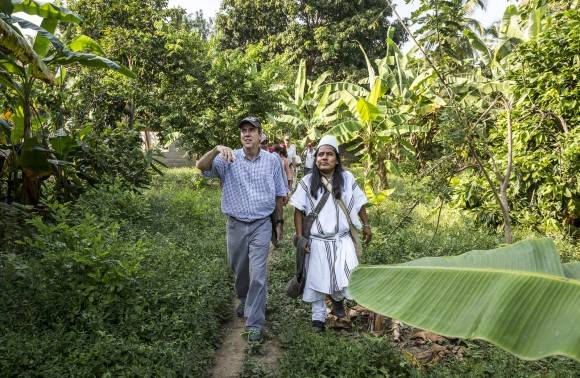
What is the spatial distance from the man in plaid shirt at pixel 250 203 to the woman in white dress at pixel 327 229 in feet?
1.02

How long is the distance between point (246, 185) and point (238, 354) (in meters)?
1.42

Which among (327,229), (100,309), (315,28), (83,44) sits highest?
(315,28)

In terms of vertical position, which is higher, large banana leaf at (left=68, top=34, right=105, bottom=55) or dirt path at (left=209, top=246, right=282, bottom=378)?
large banana leaf at (left=68, top=34, right=105, bottom=55)

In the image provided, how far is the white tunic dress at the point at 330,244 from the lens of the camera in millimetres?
4426

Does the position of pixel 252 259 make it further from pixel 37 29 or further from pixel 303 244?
pixel 37 29

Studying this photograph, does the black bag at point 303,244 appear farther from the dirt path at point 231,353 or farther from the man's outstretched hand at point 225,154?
the man's outstretched hand at point 225,154

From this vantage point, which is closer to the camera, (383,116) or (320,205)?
(320,205)

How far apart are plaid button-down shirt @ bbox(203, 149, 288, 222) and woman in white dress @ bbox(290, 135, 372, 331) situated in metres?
0.28

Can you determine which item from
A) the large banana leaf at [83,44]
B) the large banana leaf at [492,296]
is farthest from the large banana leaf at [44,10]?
the large banana leaf at [492,296]

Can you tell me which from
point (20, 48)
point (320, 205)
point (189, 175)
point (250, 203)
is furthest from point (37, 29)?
point (189, 175)

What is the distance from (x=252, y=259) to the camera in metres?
4.36

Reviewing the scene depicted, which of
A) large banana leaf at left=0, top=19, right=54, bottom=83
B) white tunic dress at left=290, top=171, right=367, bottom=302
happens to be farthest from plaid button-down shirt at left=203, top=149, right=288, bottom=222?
large banana leaf at left=0, top=19, right=54, bottom=83

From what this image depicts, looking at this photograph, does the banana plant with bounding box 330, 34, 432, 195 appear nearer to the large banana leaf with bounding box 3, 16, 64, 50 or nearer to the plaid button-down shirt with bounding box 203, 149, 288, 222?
the plaid button-down shirt with bounding box 203, 149, 288, 222

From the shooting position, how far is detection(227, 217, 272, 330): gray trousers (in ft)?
14.0
